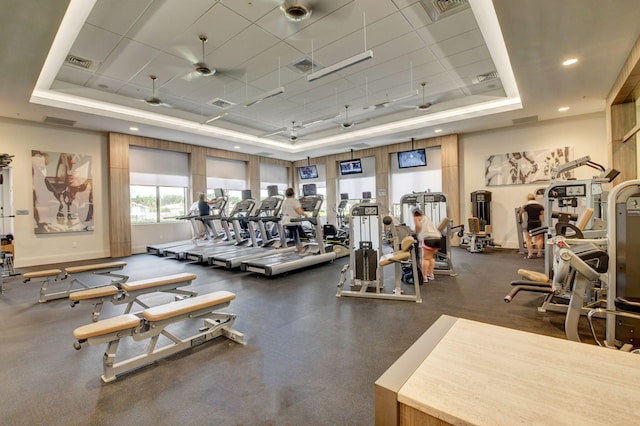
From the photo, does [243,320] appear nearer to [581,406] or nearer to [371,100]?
[581,406]

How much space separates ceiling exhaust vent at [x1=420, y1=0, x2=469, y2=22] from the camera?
12.9ft

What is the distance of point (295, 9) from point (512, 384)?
4.27 metres

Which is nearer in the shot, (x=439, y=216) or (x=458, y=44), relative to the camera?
(x=458, y=44)

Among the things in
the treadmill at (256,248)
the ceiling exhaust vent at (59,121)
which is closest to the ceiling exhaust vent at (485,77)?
the treadmill at (256,248)

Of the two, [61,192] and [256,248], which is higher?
[61,192]

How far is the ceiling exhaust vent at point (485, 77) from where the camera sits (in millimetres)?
6054

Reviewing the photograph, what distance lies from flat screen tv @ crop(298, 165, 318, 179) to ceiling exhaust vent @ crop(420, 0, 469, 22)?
8.95m

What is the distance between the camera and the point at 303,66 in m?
5.66

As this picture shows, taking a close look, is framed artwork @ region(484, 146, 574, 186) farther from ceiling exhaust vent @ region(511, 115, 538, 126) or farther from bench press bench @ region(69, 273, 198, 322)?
bench press bench @ region(69, 273, 198, 322)

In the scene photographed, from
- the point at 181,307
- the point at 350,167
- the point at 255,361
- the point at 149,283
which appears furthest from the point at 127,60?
the point at 350,167

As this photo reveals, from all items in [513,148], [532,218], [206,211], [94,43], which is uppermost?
[94,43]

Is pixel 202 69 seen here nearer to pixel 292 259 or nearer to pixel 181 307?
pixel 292 259

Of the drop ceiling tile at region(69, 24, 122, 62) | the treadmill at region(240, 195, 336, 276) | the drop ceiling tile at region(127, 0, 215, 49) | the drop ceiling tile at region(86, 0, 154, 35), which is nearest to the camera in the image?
the drop ceiling tile at region(86, 0, 154, 35)

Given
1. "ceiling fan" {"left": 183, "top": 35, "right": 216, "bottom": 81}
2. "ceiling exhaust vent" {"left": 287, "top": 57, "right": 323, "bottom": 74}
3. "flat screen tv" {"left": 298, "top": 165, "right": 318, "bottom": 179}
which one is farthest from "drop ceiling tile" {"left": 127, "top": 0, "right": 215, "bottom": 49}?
"flat screen tv" {"left": 298, "top": 165, "right": 318, "bottom": 179}
